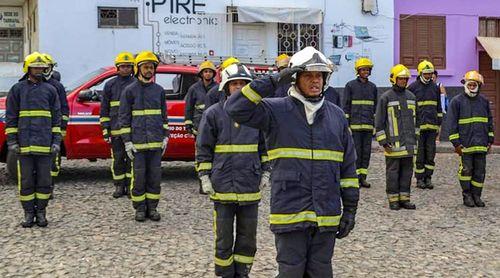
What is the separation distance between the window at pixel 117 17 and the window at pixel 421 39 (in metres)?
6.77

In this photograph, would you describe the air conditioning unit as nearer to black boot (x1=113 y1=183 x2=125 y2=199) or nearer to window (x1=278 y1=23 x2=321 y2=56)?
window (x1=278 y1=23 x2=321 y2=56)

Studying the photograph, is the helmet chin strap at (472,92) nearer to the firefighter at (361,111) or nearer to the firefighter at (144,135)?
the firefighter at (361,111)

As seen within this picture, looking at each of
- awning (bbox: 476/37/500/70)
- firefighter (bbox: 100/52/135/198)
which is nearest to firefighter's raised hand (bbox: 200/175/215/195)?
firefighter (bbox: 100/52/135/198)

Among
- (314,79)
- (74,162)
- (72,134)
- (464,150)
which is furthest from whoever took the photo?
(74,162)

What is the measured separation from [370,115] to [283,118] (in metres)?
6.20

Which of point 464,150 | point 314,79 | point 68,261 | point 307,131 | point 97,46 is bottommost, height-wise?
point 68,261

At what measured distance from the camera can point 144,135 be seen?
7250 millimetres

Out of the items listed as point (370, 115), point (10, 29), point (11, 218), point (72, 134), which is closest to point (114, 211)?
point (11, 218)

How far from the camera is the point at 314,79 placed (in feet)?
12.5

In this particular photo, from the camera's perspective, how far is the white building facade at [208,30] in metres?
13.9

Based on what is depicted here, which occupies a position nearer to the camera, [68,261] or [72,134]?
[68,261]

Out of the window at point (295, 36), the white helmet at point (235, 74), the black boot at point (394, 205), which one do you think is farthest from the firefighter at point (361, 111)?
the window at point (295, 36)

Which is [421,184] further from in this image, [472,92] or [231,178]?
[231,178]

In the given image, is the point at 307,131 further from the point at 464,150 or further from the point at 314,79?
the point at 464,150
